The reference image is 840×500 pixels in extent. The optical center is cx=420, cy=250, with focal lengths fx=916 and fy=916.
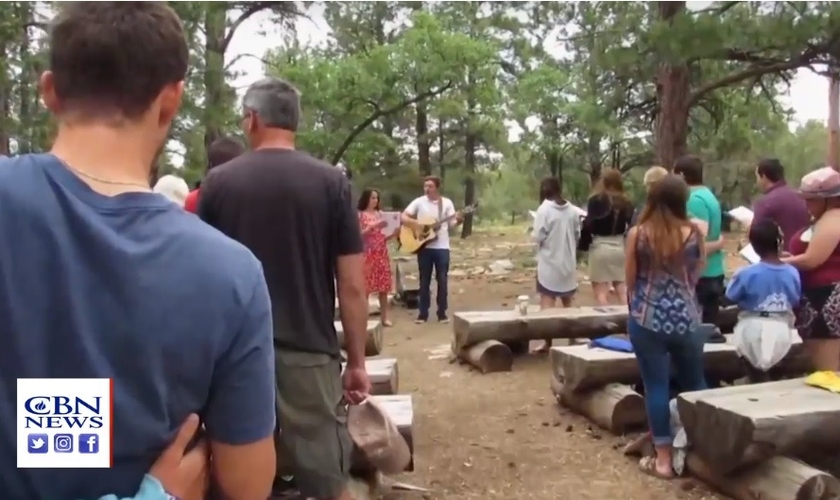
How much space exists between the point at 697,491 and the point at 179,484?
4.00 metres

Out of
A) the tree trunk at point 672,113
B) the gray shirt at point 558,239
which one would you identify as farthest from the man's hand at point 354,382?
the tree trunk at point 672,113

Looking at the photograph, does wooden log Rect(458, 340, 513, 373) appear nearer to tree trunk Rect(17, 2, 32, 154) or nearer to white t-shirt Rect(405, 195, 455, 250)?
white t-shirt Rect(405, 195, 455, 250)

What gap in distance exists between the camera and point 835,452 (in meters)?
4.71

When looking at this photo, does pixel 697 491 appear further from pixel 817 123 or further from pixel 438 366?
pixel 817 123

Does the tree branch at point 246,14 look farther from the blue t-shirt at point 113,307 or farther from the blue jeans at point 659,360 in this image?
the blue t-shirt at point 113,307

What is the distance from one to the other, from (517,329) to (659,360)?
2.98 meters

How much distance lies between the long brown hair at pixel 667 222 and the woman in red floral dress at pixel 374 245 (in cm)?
525

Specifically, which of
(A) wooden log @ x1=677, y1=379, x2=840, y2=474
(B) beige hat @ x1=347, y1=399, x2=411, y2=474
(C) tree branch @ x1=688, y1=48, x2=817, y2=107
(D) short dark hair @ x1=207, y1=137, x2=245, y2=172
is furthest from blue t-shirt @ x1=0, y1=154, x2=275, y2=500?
(C) tree branch @ x1=688, y1=48, x2=817, y2=107

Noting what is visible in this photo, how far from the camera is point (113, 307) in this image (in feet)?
3.88

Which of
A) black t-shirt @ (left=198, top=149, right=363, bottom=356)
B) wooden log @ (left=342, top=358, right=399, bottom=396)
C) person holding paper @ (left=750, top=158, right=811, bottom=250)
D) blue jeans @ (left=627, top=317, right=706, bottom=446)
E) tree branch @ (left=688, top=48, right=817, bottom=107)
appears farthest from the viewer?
tree branch @ (left=688, top=48, right=817, bottom=107)

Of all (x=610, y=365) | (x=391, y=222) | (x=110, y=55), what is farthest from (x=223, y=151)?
(x=391, y=222)

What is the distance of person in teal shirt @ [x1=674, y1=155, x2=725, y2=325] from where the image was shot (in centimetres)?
641

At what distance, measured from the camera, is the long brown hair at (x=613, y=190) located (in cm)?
790

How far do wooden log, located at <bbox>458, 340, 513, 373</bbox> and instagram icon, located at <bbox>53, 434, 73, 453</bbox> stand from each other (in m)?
6.56
